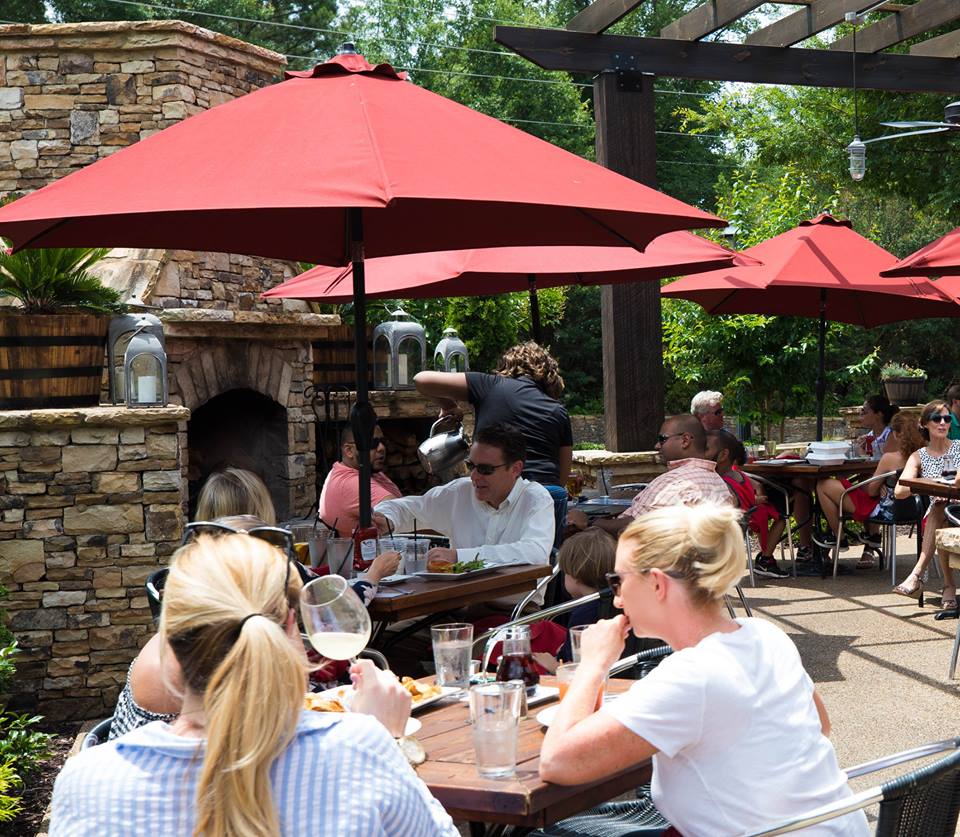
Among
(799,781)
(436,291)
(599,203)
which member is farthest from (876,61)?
(799,781)

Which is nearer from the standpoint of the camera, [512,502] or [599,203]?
[599,203]

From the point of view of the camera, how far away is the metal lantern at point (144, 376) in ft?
20.6

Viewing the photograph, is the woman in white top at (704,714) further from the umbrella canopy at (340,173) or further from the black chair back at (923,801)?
the umbrella canopy at (340,173)

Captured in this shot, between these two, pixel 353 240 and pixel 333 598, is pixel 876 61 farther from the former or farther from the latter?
pixel 333 598

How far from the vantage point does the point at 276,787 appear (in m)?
1.59

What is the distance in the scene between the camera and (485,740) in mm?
2234

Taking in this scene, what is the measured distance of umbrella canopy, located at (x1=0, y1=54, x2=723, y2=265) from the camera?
122 inches

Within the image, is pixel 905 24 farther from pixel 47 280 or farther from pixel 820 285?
pixel 47 280

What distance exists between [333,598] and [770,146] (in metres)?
15.9

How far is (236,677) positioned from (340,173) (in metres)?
1.84

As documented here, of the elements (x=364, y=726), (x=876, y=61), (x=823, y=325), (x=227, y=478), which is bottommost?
(x=364, y=726)

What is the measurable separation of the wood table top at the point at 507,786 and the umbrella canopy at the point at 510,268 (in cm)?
A: 351

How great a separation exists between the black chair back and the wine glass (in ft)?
3.15

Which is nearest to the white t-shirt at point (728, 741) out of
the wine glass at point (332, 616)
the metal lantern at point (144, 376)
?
the wine glass at point (332, 616)
